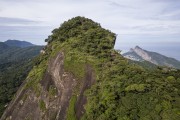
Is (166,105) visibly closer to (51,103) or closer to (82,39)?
(51,103)

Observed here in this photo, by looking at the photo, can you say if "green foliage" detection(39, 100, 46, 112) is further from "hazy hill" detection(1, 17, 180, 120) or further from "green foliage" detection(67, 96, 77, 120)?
"green foliage" detection(67, 96, 77, 120)

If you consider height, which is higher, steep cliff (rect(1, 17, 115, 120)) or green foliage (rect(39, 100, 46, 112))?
steep cliff (rect(1, 17, 115, 120))

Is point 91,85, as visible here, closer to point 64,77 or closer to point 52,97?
point 64,77

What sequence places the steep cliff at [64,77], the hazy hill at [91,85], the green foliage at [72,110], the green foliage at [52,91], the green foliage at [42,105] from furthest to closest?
the green foliage at [42,105] < the green foliage at [52,91] < the steep cliff at [64,77] < the green foliage at [72,110] < the hazy hill at [91,85]

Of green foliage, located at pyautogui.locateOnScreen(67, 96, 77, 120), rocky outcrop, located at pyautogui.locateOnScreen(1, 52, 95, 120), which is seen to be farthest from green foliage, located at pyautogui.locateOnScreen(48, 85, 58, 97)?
green foliage, located at pyautogui.locateOnScreen(67, 96, 77, 120)

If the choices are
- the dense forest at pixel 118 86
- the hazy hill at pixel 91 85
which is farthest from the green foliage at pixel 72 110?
the dense forest at pixel 118 86

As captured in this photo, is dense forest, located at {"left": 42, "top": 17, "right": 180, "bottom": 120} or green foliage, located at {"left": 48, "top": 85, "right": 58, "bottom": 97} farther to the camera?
green foliage, located at {"left": 48, "top": 85, "right": 58, "bottom": 97}

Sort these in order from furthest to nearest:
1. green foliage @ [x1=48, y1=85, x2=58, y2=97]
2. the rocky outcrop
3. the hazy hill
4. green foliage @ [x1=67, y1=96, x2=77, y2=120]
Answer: green foliage @ [x1=48, y1=85, x2=58, y2=97]
the rocky outcrop
green foliage @ [x1=67, y1=96, x2=77, y2=120]
the hazy hill

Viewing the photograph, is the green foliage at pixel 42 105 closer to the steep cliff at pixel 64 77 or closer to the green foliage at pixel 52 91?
the steep cliff at pixel 64 77

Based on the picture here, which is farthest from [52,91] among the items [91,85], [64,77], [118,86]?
[118,86]
